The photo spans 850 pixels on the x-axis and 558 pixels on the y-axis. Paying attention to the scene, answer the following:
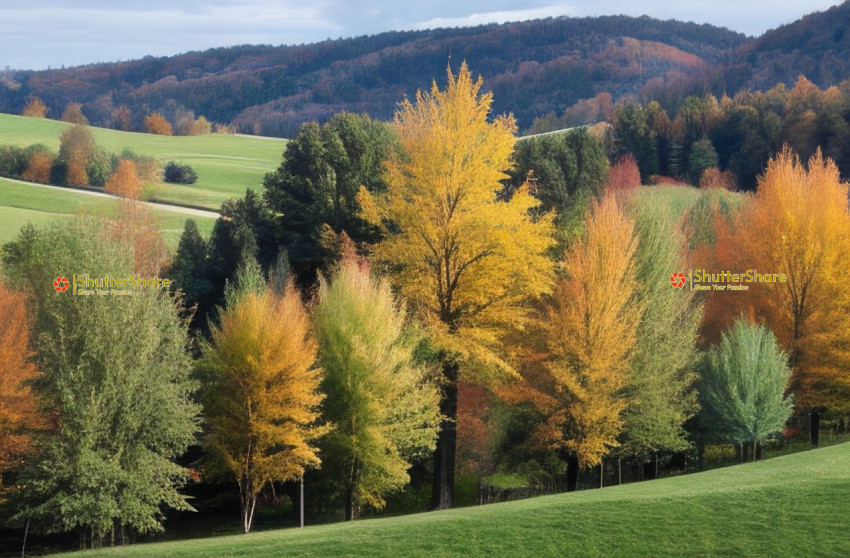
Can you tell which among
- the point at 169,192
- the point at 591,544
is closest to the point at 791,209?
the point at 591,544

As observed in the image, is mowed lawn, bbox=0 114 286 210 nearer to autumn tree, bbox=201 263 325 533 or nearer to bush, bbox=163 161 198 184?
bush, bbox=163 161 198 184

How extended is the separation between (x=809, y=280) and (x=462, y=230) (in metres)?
23.5

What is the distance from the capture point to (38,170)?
4985 inches

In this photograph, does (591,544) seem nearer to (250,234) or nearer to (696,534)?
(696,534)

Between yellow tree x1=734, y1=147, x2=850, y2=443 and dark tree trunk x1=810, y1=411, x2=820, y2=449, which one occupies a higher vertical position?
yellow tree x1=734, y1=147, x2=850, y2=443

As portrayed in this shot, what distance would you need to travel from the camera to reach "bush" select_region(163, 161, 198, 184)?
136 meters

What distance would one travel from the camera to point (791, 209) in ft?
178

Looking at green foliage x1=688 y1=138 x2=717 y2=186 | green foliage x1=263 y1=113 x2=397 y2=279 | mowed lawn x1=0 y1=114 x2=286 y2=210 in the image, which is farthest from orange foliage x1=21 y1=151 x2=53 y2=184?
green foliage x1=688 y1=138 x2=717 y2=186

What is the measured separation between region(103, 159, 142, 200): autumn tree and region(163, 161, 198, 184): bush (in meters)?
10.3

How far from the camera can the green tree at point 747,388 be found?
4888 cm

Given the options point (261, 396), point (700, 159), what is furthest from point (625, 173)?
point (261, 396)

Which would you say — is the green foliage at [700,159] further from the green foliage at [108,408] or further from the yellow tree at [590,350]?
the green foliage at [108,408]

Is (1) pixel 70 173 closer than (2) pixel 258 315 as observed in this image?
No

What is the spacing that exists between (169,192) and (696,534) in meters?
108
